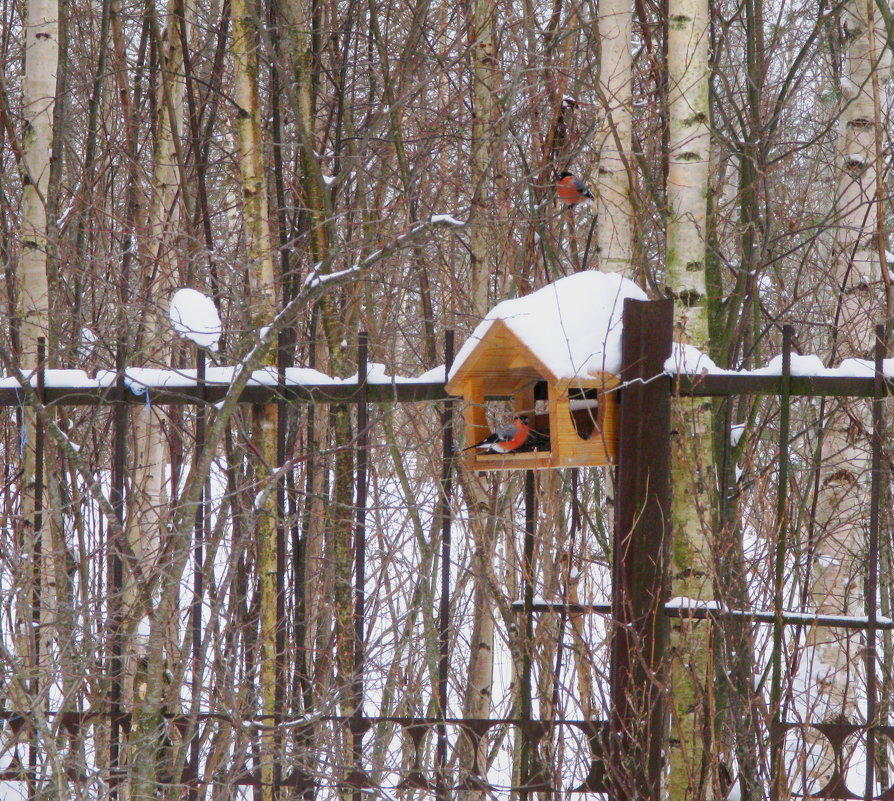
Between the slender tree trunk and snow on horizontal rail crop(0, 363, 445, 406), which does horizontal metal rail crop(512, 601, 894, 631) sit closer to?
snow on horizontal rail crop(0, 363, 445, 406)

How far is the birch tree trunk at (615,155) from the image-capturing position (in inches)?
161

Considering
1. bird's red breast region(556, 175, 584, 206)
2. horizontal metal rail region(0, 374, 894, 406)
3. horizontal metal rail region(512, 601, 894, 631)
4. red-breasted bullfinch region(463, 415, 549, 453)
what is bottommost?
horizontal metal rail region(512, 601, 894, 631)

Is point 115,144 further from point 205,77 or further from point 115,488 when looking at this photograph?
point 115,488

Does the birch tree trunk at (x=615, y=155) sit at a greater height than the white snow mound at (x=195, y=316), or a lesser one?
greater

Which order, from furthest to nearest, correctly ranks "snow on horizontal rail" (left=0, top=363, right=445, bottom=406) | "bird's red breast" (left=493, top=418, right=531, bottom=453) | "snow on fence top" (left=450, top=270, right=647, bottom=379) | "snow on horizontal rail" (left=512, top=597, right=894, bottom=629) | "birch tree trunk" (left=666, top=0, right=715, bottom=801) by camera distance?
"birch tree trunk" (left=666, top=0, right=715, bottom=801), "snow on horizontal rail" (left=512, top=597, right=894, bottom=629), "snow on horizontal rail" (left=0, top=363, right=445, bottom=406), "bird's red breast" (left=493, top=418, right=531, bottom=453), "snow on fence top" (left=450, top=270, right=647, bottom=379)

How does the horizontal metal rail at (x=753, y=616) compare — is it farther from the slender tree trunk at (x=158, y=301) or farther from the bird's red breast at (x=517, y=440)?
the slender tree trunk at (x=158, y=301)

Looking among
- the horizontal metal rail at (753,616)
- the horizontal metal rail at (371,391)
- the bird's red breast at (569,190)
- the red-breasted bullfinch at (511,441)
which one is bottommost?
the horizontal metal rail at (753,616)

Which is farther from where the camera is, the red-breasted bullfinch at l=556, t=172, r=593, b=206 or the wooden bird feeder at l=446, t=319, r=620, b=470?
the red-breasted bullfinch at l=556, t=172, r=593, b=206

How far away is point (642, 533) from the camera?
2619mm

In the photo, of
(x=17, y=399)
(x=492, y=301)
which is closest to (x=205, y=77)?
(x=492, y=301)

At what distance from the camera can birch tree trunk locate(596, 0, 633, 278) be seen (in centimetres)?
409

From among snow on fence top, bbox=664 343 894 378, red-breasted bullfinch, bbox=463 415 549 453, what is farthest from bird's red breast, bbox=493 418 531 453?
snow on fence top, bbox=664 343 894 378

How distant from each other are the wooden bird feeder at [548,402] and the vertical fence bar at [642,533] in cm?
6

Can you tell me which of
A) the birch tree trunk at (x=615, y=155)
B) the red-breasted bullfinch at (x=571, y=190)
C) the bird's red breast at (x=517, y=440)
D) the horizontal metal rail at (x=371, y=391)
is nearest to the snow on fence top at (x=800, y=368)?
the horizontal metal rail at (x=371, y=391)
